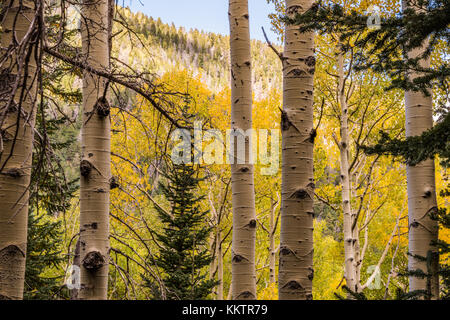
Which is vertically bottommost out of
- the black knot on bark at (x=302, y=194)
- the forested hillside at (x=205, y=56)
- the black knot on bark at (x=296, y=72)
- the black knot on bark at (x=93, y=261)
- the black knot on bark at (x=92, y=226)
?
the black knot on bark at (x=93, y=261)

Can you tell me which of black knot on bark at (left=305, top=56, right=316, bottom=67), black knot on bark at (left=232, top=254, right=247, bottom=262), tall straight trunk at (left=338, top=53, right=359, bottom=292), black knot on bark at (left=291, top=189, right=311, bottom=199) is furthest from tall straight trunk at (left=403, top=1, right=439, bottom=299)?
tall straight trunk at (left=338, top=53, right=359, bottom=292)

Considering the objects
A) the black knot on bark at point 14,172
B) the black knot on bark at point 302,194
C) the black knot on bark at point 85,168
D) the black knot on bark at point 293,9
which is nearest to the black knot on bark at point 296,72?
the black knot on bark at point 293,9

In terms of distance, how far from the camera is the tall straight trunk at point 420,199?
3.18m

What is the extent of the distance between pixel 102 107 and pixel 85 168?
39 cm

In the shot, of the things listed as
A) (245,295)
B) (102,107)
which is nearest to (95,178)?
(102,107)

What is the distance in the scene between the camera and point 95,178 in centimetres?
221

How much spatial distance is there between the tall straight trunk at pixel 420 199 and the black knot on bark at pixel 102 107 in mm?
2562

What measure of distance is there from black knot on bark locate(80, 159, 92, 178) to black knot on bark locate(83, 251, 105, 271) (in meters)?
0.47

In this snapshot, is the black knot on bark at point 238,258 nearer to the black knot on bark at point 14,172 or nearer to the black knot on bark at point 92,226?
the black knot on bark at point 92,226

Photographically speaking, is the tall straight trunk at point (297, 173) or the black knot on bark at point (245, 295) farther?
the black knot on bark at point (245, 295)

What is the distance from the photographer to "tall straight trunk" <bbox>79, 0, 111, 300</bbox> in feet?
6.95

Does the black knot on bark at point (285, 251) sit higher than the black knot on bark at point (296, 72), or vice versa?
the black knot on bark at point (296, 72)

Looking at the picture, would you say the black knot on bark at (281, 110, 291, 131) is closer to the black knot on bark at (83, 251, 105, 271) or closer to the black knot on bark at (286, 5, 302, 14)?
the black knot on bark at (286, 5, 302, 14)
